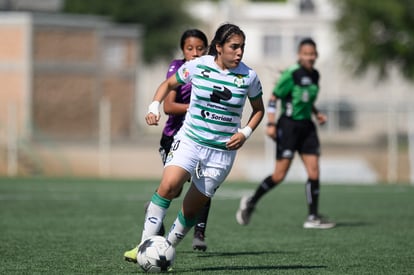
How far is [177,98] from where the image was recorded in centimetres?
996

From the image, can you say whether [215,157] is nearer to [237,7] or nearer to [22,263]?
[22,263]

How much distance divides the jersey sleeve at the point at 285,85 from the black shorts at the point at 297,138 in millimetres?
355

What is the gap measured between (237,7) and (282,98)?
208 feet

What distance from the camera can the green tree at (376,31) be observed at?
46.0 meters

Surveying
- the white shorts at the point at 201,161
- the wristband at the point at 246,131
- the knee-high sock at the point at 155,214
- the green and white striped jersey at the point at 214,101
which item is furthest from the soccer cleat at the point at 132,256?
the wristband at the point at 246,131

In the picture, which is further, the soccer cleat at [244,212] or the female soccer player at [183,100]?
the soccer cleat at [244,212]

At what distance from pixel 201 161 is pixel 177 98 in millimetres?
1787

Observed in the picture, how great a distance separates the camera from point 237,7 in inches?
2972

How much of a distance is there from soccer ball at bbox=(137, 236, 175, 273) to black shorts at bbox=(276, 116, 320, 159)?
4.95 metres

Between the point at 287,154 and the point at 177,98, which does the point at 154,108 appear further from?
the point at 287,154

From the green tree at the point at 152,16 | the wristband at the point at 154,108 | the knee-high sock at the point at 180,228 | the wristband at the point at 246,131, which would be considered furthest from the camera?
the green tree at the point at 152,16

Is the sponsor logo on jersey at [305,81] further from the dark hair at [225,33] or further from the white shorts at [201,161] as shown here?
the white shorts at [201,161]

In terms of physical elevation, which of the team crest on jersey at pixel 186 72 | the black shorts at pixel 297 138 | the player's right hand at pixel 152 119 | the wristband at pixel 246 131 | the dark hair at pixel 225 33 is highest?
the dark hair at pixel 225 33

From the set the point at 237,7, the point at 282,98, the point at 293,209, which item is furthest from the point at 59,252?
the point at 237,7
